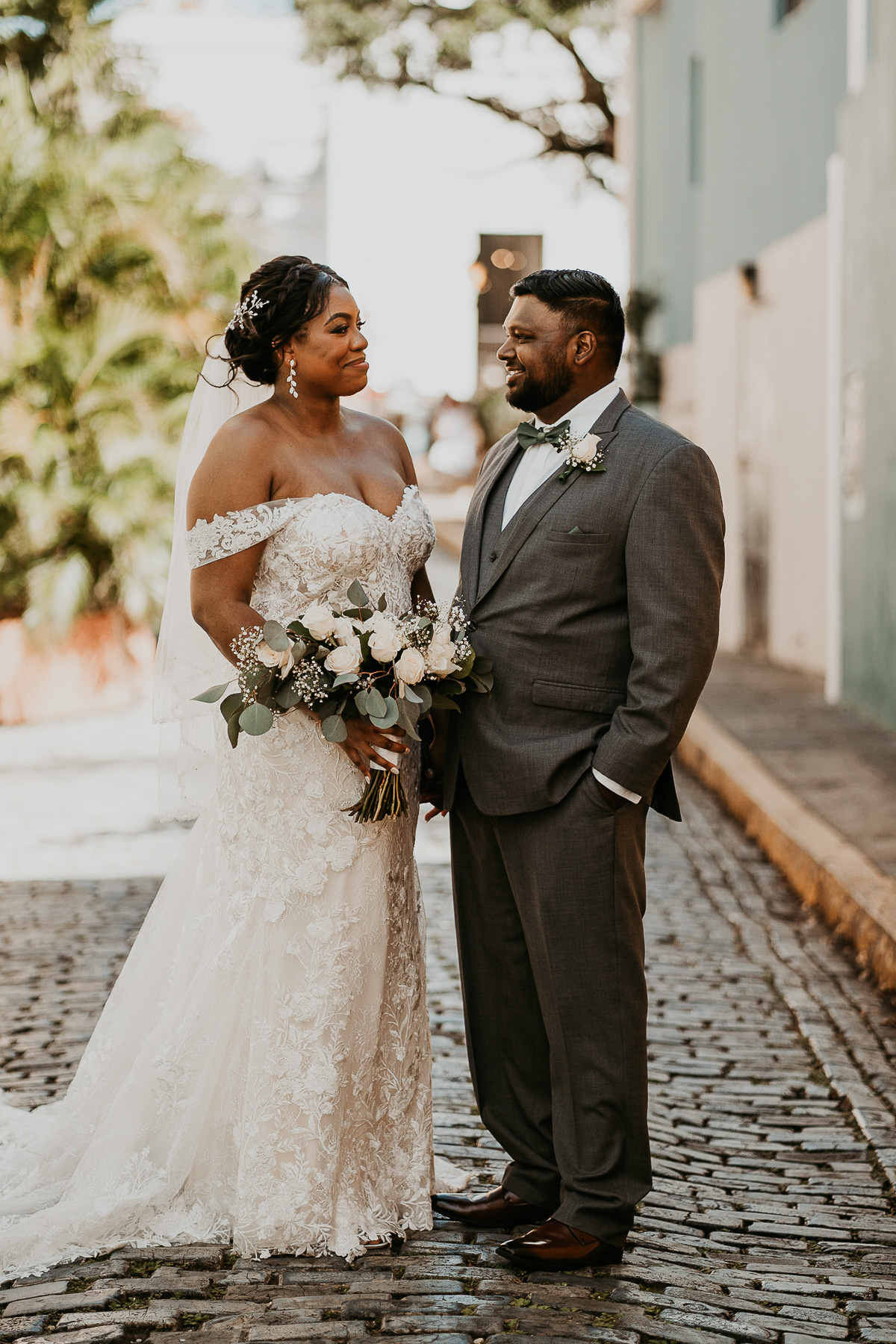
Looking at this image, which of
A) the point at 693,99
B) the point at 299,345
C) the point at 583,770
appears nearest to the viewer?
the point at 583,770

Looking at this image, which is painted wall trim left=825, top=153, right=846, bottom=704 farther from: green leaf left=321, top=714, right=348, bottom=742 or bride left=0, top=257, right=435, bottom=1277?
green leaf left=321, top=714, right=348, bottom=742

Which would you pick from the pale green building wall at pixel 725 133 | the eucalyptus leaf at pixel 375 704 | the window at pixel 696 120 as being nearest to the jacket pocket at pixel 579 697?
the eucalyptus leaf at pixel 375 704

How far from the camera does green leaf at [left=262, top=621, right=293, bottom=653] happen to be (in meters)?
3.56

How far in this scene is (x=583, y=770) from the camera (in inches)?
142

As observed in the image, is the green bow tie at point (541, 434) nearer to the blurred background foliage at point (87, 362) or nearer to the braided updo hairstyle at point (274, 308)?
the braided updo hairstyle at point (274, 308)

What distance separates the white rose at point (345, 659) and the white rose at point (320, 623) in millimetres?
48

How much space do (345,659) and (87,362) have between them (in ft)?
33.3

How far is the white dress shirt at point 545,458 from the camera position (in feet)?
12.2

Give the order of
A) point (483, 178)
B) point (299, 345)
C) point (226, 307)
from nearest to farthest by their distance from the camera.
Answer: point (299, 345) → point (226, 307) → point (483, 178)

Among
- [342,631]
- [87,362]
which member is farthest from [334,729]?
[87,362]

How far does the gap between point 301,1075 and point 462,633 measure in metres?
1.13

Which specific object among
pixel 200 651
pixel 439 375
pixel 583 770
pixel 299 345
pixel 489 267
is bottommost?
pixel 583 770

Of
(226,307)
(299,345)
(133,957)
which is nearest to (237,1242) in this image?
(133,957)

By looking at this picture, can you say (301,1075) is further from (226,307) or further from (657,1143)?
(226,307)
